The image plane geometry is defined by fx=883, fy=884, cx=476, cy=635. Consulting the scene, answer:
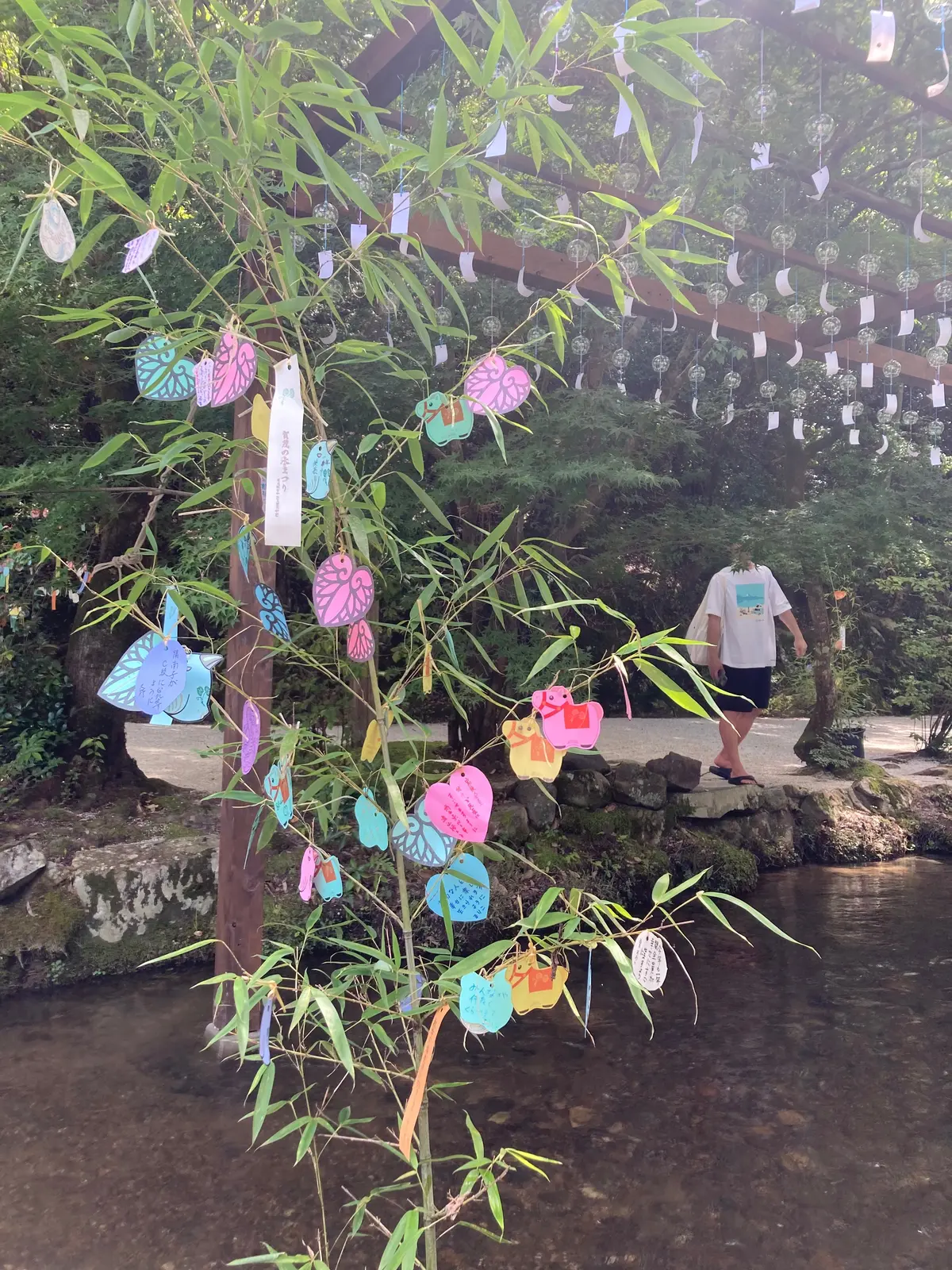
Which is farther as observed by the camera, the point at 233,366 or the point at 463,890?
the point at 463,890

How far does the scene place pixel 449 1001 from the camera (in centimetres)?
122

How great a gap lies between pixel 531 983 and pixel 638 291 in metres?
3.38

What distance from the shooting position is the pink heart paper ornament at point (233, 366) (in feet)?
3.57

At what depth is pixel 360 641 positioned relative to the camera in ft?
4.13

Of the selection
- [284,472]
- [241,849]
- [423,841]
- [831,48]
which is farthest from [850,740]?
[284,472]

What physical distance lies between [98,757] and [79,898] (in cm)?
110

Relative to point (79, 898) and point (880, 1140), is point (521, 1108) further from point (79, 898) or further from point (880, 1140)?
point (79, 898)

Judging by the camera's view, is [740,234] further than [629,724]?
No

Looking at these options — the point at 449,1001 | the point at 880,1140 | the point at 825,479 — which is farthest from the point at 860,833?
the point at 449,1001

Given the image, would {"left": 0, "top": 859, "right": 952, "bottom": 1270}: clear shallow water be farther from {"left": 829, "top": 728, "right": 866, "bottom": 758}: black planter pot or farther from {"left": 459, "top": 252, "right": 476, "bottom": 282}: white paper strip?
{"left": 459, "top": 252, "right": 476, "bottom": 282}: white paper strip

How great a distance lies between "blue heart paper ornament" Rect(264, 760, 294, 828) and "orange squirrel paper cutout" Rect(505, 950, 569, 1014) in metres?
0.37

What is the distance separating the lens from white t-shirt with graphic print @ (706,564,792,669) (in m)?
5.12

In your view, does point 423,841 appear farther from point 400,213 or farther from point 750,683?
point 750,683

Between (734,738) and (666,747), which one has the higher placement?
(734,738)
